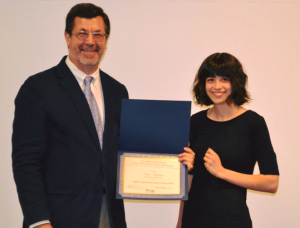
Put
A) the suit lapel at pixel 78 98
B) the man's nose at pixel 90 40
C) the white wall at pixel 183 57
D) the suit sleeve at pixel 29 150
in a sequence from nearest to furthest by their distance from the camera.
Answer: the suit sleeve at pixel 29 150
the suit lapel at pixel 78 98
the man's nose at pixel 90 40
the white wall at pixel 183 57

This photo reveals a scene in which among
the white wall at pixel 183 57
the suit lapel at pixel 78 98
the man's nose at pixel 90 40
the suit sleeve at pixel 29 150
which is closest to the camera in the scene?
the suit sleeve at pixel 29 150

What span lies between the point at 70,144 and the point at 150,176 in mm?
514

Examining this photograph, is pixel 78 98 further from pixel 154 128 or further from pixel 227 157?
pixel 227 157

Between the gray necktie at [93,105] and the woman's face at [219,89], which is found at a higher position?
the woman's face at [219,89]

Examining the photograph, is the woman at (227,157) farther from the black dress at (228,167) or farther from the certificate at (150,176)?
the certificate at (150,176)

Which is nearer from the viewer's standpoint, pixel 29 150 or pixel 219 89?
pixel 29 150

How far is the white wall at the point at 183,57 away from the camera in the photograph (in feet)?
9.14

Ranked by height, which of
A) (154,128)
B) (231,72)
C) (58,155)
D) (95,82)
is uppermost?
(231,72)

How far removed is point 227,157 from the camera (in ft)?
5.91

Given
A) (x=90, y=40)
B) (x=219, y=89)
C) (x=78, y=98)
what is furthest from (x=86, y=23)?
(x=219, y=89)

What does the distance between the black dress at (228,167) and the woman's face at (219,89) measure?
0.15 m

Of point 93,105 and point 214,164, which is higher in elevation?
point 93,105

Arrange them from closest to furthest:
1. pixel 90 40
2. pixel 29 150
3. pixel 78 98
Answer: pixel 29 150
pixel 78 98
pixel 90 40

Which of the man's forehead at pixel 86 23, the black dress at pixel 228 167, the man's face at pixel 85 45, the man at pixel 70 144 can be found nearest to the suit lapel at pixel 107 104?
the man at pixel 70 144
